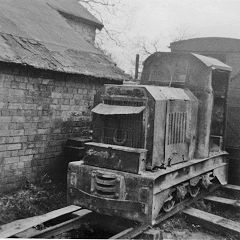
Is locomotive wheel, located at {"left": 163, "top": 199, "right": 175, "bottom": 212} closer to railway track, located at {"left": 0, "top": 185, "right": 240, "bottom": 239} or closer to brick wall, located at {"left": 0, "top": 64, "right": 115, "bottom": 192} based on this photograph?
railway track, located at {"left": 0, "top": 185, "right": 240, "bottom": 239}

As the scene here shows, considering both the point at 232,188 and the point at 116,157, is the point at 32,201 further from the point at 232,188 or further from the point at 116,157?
the point at 232,188

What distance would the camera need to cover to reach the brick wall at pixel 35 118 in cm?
750

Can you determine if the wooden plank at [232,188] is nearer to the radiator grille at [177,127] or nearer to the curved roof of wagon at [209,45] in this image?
the radiator grille at [177,127]

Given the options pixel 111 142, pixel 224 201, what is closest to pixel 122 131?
pixel 111 142

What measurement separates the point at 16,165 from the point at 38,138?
790mm

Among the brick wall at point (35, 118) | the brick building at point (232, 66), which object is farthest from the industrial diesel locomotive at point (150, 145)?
the brick wall at point (35, 118)

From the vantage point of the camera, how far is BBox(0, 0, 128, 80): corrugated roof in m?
7.74

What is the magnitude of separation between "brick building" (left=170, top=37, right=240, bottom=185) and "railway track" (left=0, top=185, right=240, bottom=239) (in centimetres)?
173

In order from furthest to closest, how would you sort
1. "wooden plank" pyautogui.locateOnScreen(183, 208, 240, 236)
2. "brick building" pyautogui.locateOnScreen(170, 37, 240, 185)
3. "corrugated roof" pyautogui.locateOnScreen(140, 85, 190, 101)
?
1. "brick building" pyautogui.locateOnScreen(170, 37, 240, 185)
2. "wooden plank" pyautogui.locateOnScreen(183, 208, 240, 236)
3. "corrugated roof" pyautogui.locateOnScreen(140, 85, 190, 101)

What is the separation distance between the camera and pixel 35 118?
8.11 metres

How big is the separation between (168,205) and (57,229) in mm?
2015

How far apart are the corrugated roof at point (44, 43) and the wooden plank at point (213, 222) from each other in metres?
3.97

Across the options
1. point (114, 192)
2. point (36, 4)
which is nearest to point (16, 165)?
point (114, 192)

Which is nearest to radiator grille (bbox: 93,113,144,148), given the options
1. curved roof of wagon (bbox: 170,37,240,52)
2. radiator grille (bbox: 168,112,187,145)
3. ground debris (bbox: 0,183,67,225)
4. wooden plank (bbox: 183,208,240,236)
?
radiator grille (bbox: 168,112,187,145)
